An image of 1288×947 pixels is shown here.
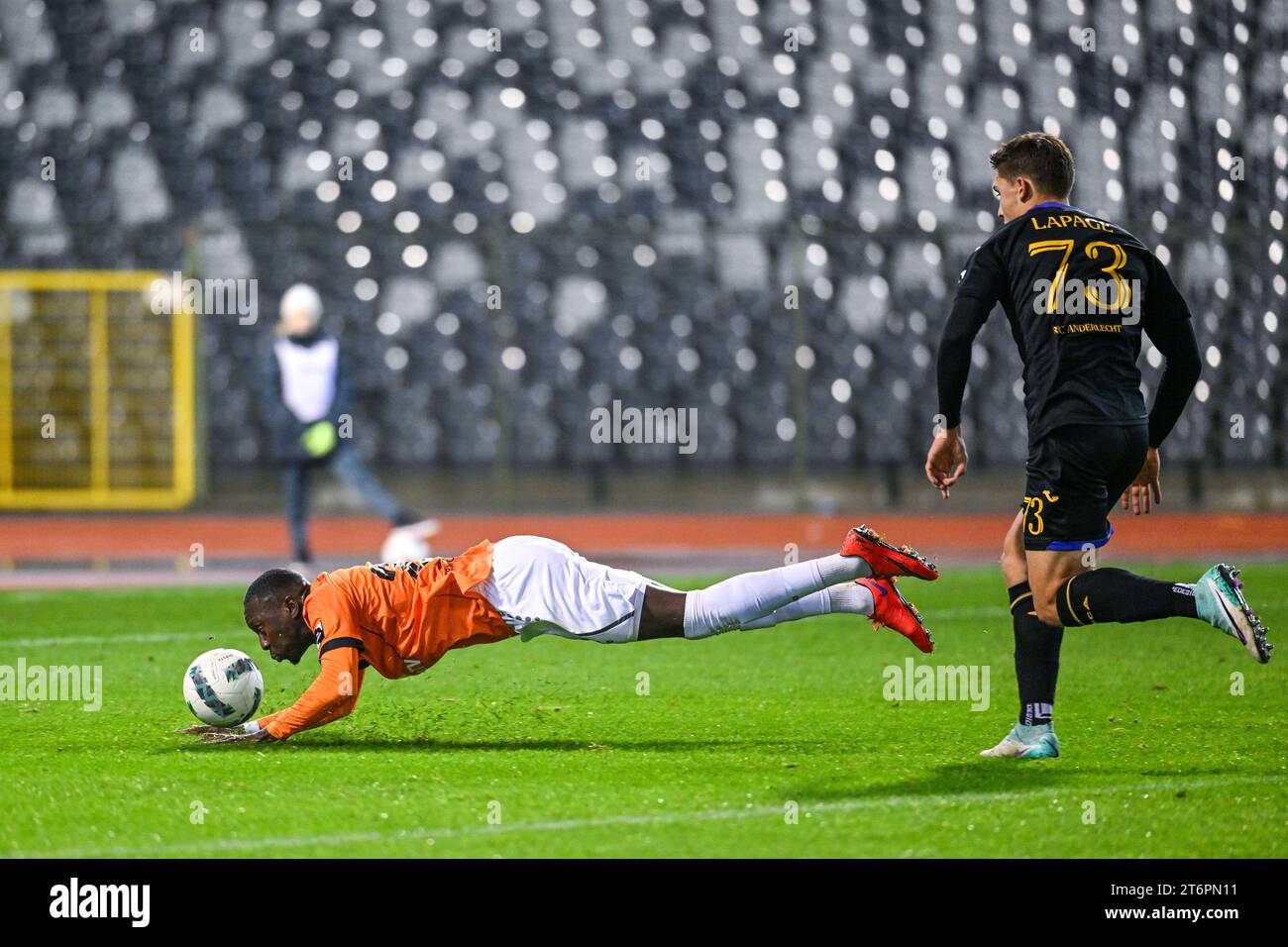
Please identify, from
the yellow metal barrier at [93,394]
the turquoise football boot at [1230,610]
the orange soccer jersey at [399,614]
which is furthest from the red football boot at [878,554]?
the yellow metal barrier at [93,394]

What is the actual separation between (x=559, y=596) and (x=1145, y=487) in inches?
70.9

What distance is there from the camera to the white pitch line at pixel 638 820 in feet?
13.8

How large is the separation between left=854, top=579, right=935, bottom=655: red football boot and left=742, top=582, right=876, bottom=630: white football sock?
19 millimetres

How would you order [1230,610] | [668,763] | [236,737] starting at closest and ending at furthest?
1. [1230,610]
2. [668,763]
3. [236,737]

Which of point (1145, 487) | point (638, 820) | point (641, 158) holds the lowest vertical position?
point (638, 820)

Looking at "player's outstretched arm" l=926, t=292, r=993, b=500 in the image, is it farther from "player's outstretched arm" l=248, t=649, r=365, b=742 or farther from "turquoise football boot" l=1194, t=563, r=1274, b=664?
"player's outstretched arm" l=248, t=649, r=365, b=742

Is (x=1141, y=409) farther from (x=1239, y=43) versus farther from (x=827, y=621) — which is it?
(x=1239, y=43)

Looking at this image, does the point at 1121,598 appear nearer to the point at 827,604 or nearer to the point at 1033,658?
the point at 1033,658

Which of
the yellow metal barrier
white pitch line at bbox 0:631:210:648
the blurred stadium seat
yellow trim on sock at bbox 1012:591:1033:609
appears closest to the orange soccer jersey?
yellow trim on sock at bbox 1012:591:1033:609

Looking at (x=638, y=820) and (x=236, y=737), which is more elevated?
(x=236, y=737)

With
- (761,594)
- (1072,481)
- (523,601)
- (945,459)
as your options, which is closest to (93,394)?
(523,601)

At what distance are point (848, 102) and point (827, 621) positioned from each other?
1895cm

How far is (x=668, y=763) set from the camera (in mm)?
5348

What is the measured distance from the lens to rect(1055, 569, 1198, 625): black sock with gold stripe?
4945mm
